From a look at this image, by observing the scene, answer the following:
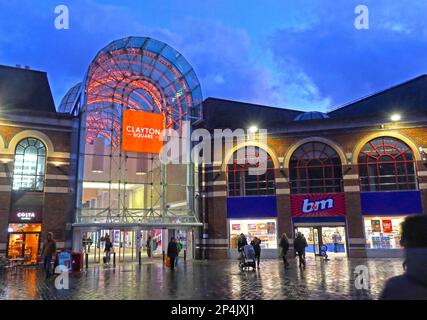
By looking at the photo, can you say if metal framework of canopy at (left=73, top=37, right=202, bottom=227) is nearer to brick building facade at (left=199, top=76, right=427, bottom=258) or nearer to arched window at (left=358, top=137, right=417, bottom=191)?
brick building facade at (left=199, top=76, right=427, bottom=258)

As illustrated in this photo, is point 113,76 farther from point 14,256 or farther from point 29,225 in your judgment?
point 14,256

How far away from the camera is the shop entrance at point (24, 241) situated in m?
21.2

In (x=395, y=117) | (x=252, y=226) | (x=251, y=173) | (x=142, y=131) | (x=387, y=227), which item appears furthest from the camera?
(x=142, y=131)

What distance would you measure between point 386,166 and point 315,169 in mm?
4262

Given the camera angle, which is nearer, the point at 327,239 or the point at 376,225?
the point at 376,225

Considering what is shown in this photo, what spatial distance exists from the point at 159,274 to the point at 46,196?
10.5 meters

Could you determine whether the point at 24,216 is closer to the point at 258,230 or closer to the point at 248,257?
the point at 248,257

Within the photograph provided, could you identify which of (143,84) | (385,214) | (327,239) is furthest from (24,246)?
(385,214)

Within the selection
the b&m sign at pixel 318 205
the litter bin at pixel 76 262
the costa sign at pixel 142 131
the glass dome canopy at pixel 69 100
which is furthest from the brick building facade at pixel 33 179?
the glass dome canopy at pixel 69 100

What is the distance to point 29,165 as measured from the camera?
22.6 meters

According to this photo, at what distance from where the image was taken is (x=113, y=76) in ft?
85.8

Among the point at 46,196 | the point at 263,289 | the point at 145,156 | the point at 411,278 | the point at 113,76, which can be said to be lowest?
the point at 263,289

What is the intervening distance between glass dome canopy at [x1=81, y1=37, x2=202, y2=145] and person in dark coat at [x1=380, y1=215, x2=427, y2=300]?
24.8 meters
